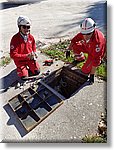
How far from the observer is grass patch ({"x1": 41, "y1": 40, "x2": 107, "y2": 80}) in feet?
7.18

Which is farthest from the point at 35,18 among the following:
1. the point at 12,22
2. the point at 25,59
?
the point at 25,59

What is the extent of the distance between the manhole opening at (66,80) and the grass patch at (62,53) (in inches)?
3.6

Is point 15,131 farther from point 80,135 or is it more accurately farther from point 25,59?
point 25,59

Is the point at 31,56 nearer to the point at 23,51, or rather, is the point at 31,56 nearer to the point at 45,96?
the point at 23,51

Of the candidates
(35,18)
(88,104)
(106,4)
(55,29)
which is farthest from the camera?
(35,18)

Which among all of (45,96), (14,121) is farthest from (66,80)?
(14,121)

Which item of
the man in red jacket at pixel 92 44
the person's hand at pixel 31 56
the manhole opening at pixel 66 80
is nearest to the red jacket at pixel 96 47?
the man in red jacket at pixel 92 44

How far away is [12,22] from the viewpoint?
3.21 m

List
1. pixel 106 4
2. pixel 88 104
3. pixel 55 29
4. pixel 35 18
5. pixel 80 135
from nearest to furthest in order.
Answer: pixel 80 135 → pixel 88 104 → pixel 106 4 → pixel 55 29 → pixel 35 18

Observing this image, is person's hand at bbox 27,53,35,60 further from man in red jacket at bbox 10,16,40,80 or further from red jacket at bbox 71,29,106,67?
red jacket at bbox 71,29,106,67

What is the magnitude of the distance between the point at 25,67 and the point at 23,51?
0.38 feet

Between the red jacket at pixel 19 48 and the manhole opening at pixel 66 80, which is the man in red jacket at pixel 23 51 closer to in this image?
the red jacket at pixel 19 48

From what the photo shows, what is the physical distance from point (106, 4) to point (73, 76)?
0.54 m

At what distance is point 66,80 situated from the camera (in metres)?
2.30
